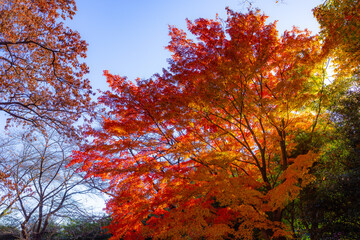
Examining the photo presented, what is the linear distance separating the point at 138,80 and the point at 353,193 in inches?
276

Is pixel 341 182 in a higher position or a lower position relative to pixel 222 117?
lower

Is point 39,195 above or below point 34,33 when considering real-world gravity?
below

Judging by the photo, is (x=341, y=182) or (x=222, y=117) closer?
(x=341, y=182)

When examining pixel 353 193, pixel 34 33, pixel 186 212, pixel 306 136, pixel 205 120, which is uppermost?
pixel 34 33

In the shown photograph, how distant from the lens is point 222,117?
7.62 metres

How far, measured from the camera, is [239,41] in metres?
7.27

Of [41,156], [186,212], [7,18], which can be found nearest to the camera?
[7,18]

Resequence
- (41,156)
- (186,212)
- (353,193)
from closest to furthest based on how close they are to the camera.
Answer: (353,193)
(186,212)
(41,156)

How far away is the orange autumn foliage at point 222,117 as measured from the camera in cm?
705

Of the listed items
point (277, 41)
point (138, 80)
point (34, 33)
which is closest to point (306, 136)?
point (277, 41)

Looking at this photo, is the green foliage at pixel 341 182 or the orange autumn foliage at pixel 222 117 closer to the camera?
the green foliage at pixel 341 182

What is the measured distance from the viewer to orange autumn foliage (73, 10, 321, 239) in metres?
7.05

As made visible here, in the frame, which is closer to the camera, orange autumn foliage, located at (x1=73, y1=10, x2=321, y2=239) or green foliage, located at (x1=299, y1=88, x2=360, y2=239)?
green foliage, located at (x1=299, y1=88, x2=360, y2=239)

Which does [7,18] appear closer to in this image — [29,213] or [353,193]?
[29,213]
